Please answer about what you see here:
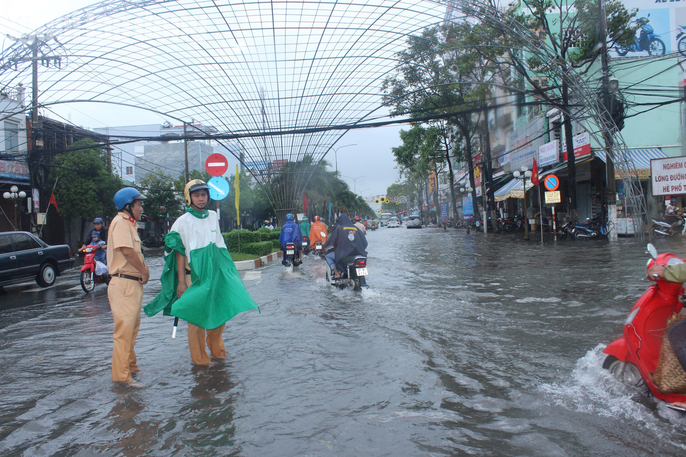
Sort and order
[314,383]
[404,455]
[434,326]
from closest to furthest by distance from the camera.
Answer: [404,455]
[314,383]
[434,326]

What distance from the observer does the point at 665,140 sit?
20.4m

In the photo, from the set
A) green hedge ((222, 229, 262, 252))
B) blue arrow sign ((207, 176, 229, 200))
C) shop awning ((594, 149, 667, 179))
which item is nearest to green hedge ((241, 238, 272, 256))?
green hedge ((222, 229, 262, 252))

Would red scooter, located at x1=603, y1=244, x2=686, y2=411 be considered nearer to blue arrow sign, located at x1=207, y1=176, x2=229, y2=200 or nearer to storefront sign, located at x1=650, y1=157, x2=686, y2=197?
blue arrow sign, located at x1=207, y1=176, x2=229, y2=200

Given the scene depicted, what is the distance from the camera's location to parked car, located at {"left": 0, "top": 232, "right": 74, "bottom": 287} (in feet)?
33.0

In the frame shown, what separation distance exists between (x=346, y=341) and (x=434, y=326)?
1063 millimetres

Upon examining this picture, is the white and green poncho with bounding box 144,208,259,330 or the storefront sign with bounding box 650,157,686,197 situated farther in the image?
the storefront sign with bounding box 650,157,686,197

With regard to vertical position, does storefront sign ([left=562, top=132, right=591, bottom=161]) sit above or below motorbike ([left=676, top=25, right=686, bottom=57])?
below

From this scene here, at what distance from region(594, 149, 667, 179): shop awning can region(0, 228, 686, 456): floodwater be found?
1319 centimetres

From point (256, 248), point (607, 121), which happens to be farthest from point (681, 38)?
point (256, 248)

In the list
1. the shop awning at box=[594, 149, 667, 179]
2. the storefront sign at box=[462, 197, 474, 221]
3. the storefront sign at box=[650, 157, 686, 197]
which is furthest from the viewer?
the storefront sign at box=[462, 197, 474, 221]

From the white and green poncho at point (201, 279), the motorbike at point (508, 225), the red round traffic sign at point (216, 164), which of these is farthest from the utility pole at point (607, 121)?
the white and green poncho at point (201, 279)

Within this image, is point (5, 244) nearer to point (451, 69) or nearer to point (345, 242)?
point (345, 242)

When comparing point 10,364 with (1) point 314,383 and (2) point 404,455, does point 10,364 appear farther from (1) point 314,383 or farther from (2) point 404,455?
(2) point 404,455

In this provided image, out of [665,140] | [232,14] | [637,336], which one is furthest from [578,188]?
[637,336]
